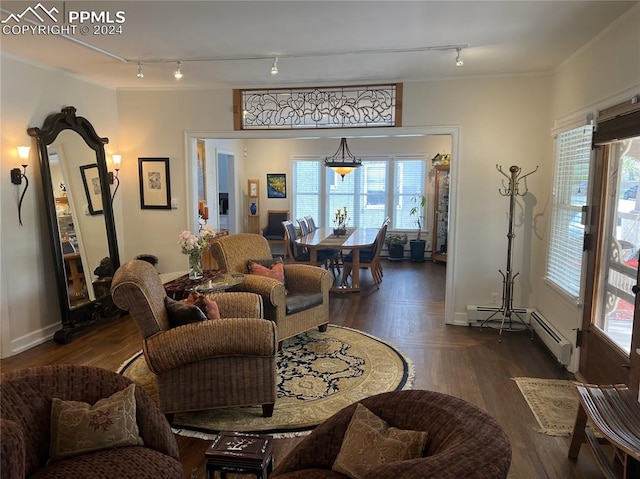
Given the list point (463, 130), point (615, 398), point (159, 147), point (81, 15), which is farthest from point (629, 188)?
point (159, 147)

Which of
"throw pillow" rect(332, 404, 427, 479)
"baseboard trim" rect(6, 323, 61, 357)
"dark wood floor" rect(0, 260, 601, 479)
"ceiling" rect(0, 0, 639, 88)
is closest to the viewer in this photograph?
"throw pillow" rect(332, 404, 427, 479)

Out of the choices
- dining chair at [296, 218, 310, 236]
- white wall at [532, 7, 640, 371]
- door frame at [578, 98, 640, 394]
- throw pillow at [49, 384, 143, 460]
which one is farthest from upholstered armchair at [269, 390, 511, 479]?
dining chair at [296, 218, 310, 236]

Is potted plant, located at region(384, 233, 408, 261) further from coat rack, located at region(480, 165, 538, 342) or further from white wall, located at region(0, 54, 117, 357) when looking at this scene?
white wall, located at region(0, 54, 117, 357)

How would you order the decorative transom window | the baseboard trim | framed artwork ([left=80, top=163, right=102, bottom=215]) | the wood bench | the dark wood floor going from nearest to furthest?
the wood bench < the dark wood floor < the baseboard trim < framed artwork ([left=80, top=163, right=102, bottom=215]) < the decorative transom window

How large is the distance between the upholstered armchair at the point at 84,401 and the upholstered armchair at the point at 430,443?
0.53 metres

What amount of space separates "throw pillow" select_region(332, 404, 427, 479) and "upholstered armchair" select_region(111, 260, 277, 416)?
1223 mm

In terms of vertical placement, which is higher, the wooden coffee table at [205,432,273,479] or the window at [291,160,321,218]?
the window at [291,160,321,218]

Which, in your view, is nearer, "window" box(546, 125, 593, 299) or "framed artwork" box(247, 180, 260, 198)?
"window" box(546, 125, 593, 299)

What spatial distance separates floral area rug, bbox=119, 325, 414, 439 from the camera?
2.93 meters

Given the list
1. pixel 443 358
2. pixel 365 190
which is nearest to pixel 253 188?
pixel 365 190

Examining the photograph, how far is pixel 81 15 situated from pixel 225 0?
108 centimetres

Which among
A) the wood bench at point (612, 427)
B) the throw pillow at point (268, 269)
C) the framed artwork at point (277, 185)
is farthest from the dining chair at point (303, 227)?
the wood bench at point (612, 427)

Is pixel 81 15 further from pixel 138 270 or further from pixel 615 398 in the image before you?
pixel 615 398

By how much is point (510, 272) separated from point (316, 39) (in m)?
2.99
